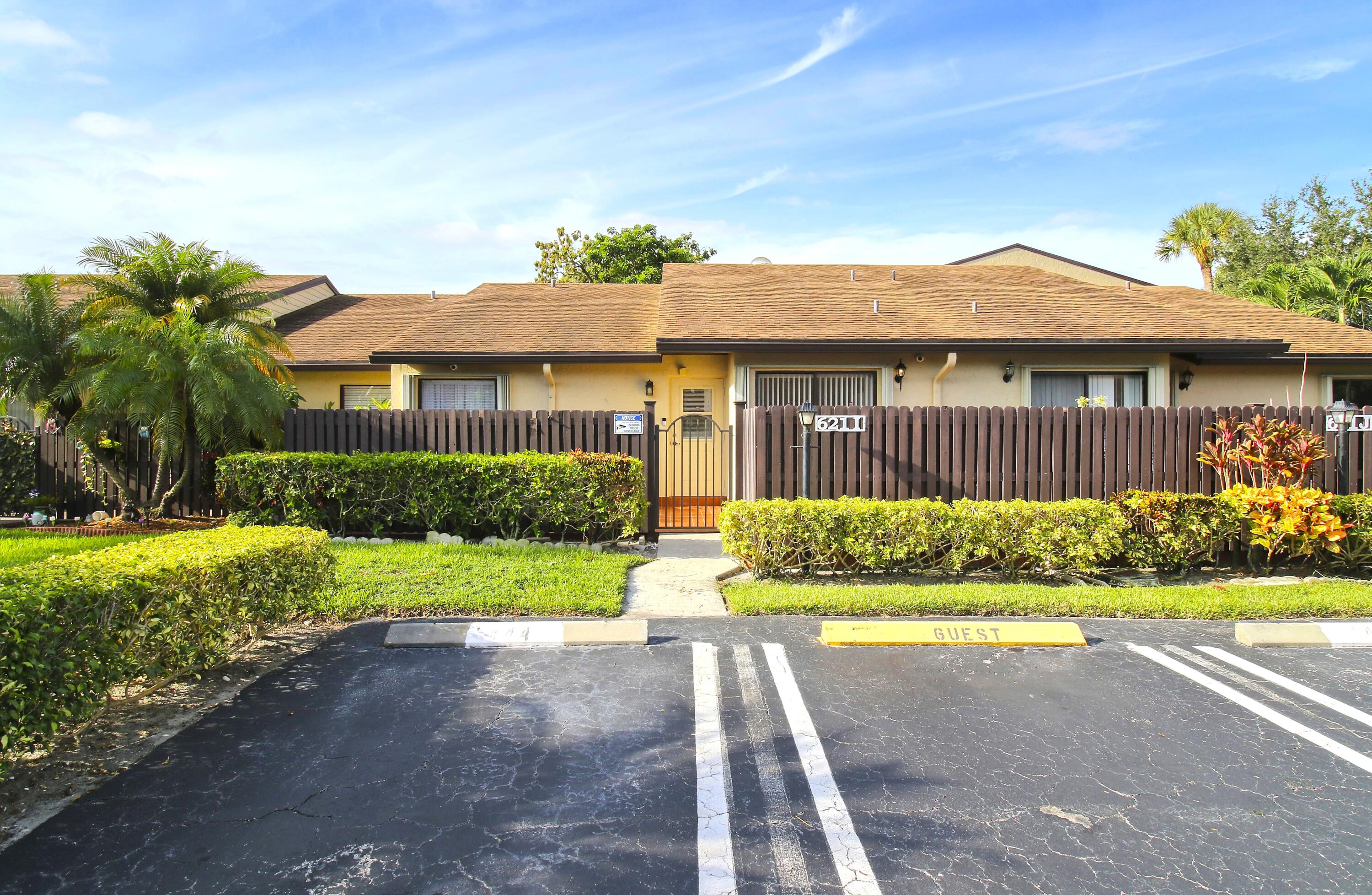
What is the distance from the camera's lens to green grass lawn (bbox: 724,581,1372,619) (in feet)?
22.4

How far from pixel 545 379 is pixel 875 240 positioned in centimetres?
1364

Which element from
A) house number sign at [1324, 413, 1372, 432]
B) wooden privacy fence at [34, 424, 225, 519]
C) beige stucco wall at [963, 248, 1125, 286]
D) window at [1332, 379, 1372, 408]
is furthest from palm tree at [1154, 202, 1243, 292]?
wooden privacy fence at [34, 424, 225, 519]

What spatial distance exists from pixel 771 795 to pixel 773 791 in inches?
1.6

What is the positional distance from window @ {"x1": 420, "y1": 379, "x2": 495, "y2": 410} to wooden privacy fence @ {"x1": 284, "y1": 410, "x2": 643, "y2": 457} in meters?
2.41

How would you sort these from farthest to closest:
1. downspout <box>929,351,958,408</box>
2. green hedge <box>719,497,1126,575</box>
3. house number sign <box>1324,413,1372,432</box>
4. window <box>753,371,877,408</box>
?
window <box>753,371,877,408</box> < downspout <box>929,351,958,408</box> < house number sign <box>1324,413,1372,432</box> < green hedge <box>719,497,1126,575</box>

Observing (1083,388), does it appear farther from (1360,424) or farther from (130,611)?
(130,611)

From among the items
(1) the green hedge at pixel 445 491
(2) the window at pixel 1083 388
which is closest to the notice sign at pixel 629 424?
(1) the green hedge at pixel 445 491

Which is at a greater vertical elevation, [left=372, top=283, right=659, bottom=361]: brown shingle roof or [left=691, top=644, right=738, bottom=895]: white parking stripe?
[left=372, top=283, right=659, bottom=361]: brown shingle roof

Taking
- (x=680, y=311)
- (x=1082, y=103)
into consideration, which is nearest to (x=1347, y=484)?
(x=1082, y=103)

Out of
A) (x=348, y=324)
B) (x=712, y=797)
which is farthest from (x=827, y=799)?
(x=348, y=324)

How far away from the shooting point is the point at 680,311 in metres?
13.1

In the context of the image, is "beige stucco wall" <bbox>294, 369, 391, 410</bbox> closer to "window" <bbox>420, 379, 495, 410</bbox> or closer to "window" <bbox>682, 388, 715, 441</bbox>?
"window" <bbox>420, 379, 495, 410</bbox>

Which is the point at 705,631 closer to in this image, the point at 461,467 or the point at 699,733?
the point at 699,733

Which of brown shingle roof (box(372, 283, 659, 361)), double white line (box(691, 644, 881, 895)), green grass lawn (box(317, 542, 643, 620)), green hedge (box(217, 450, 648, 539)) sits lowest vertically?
double white line (box(691, 644, 881, 895))
